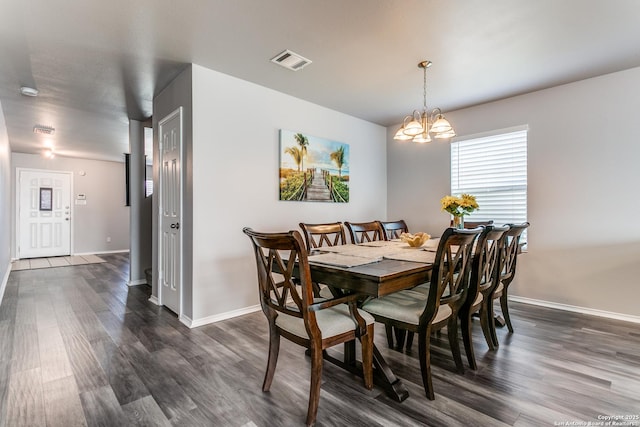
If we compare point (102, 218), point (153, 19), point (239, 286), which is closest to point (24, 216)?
point (102, 218)

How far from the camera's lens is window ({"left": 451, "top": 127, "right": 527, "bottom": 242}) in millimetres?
3762

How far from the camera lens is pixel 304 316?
1.57m

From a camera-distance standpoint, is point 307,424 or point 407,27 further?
point 407,27

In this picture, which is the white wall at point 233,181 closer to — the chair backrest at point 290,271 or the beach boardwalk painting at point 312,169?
the beach boardwalk painting at point 312,169

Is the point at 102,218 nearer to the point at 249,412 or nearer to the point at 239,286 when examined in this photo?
the point at 239,286

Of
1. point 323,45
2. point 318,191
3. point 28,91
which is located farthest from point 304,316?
point 28,91

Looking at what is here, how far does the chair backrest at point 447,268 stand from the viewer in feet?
5.58

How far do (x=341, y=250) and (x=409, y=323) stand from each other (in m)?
0.76

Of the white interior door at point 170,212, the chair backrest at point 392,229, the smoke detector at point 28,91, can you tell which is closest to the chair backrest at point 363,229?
the chair backrest at point 392,229

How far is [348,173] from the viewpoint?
4.49m

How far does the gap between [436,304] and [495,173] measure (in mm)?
2893

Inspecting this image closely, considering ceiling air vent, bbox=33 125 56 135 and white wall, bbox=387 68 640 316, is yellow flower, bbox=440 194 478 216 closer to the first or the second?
white wall, bbox=387 68 640 316

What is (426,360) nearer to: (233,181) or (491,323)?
(491,323)

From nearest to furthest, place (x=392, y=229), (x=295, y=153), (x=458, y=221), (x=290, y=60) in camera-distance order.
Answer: (x=290, y=60), (x=458, y=221), (x=392, y=229), (x=295, y=153)
